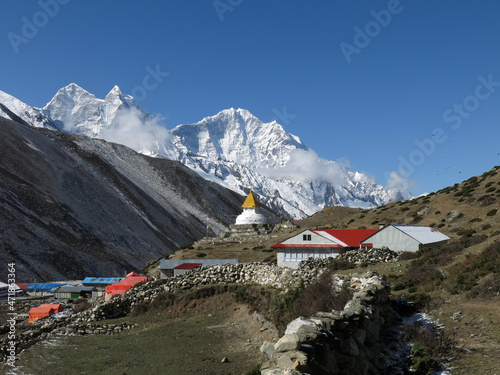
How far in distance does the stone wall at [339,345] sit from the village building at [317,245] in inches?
926

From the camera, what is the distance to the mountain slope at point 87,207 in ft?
257

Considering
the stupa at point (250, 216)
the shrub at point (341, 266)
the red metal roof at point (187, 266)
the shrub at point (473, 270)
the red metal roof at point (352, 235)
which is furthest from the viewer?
the stupa at point (250, 216)

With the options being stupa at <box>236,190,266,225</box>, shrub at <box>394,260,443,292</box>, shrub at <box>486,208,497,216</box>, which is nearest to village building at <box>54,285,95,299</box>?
stupa at <box>236,190,266,225</box>

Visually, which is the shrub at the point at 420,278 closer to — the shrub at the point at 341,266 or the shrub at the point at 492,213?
the shrub at the point at 341,266

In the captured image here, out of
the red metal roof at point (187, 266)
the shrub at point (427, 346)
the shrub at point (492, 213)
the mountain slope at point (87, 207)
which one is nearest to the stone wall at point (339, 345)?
the shrub at point (427, 346)

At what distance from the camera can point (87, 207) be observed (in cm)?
11225

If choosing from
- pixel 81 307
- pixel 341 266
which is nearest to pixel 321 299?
pixel 341 266

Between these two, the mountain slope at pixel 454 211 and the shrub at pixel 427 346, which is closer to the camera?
the shrub at pixel 427 346

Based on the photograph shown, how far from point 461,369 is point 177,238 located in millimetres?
125042

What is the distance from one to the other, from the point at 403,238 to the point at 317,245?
717 centimetres

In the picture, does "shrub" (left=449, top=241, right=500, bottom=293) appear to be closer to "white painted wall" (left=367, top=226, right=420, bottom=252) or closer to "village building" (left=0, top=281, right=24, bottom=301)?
"white painted wall" (left=367, top=226, right=420, bottom=252)

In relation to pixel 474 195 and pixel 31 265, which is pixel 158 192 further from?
pixel 474 195

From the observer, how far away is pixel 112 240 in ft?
338

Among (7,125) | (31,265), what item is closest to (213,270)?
(31,265)
